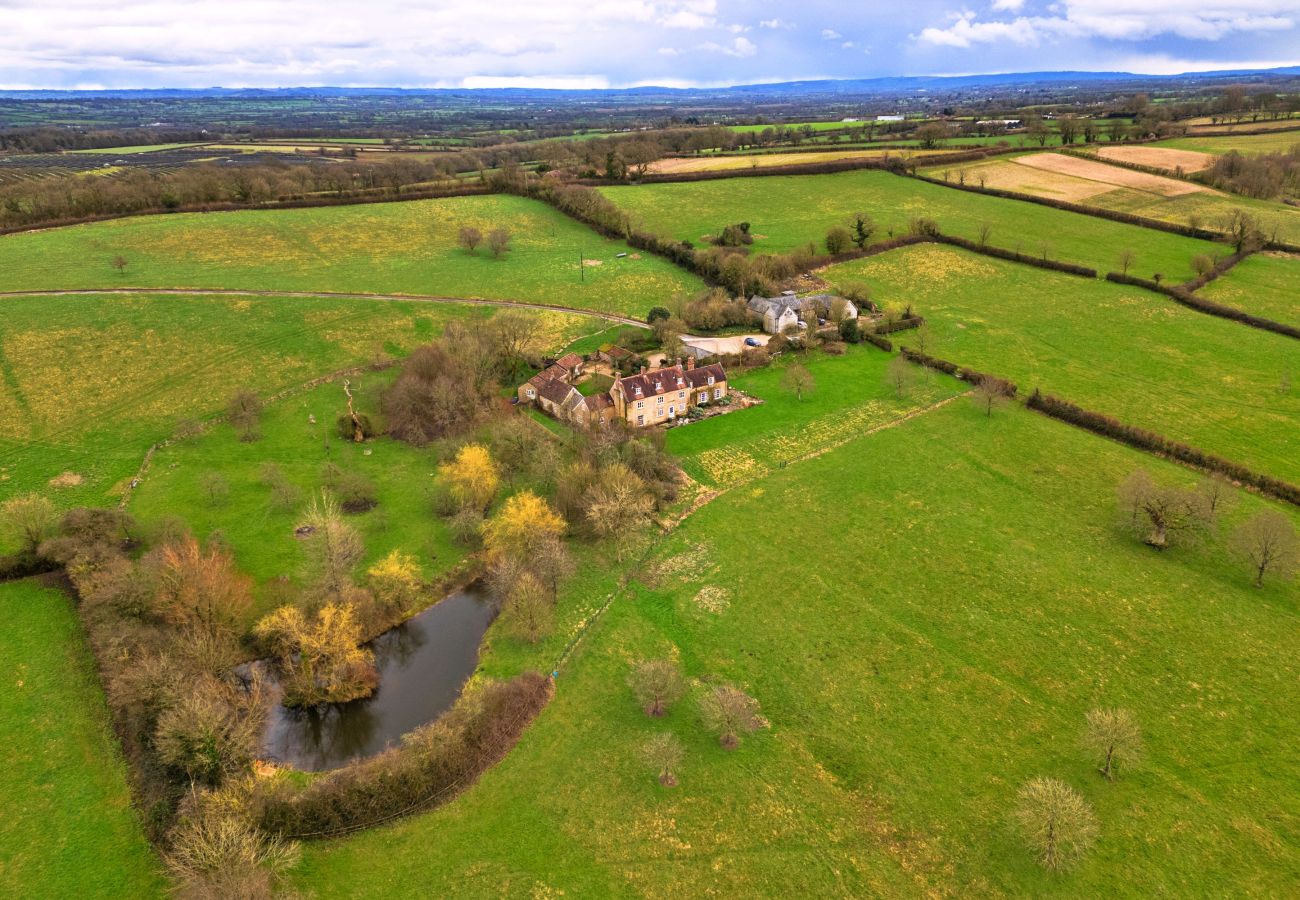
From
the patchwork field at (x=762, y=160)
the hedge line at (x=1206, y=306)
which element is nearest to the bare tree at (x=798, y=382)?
the hedge line at (x=1206, y=306)

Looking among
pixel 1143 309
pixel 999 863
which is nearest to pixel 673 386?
pixel 999 863

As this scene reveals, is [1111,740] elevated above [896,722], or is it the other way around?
[1111,740]

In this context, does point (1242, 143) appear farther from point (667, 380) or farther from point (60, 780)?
point (60, 780)

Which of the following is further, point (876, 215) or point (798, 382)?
point (876, 215)

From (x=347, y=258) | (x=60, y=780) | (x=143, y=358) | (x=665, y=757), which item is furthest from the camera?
(x=347, y=258)

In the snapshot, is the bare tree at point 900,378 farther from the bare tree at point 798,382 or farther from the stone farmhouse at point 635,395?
the stone farmhouse at point 635,395

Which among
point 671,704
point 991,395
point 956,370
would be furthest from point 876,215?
point 671,704

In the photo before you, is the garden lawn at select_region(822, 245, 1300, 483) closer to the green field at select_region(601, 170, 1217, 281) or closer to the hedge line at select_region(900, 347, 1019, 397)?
the hedge line at select_region(900, 347, 1019, 397)
